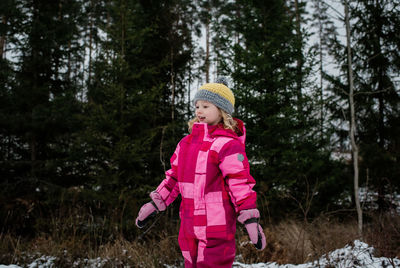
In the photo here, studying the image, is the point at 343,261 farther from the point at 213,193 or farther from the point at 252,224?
the point at 213,193

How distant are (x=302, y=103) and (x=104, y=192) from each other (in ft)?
19.1

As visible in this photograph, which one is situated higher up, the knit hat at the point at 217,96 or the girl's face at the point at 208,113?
the knit hat at the point at 217,96

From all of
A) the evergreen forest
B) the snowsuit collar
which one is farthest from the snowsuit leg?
the evergreen forest

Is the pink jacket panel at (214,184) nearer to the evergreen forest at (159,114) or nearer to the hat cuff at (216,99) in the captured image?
the hat cuff at (216,99)

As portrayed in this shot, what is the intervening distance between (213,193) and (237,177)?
0.20 m

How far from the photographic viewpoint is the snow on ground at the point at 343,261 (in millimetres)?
3040

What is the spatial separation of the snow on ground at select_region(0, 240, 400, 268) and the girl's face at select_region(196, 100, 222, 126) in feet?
6.82

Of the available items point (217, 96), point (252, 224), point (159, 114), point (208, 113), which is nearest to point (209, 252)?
point (252, 224)

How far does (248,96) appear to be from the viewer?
22.6 ft

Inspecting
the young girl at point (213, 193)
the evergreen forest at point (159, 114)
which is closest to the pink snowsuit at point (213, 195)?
the young girl at point (213, 193)

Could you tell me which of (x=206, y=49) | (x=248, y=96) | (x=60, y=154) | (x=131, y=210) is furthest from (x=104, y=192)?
(x=206, y=49)

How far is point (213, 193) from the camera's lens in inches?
68.2

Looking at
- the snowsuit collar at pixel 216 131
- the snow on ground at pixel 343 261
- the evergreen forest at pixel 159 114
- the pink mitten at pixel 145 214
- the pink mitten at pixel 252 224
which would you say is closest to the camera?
the pink mitten at pixel 252 224

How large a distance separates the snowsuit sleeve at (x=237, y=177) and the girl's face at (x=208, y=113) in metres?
0.29
